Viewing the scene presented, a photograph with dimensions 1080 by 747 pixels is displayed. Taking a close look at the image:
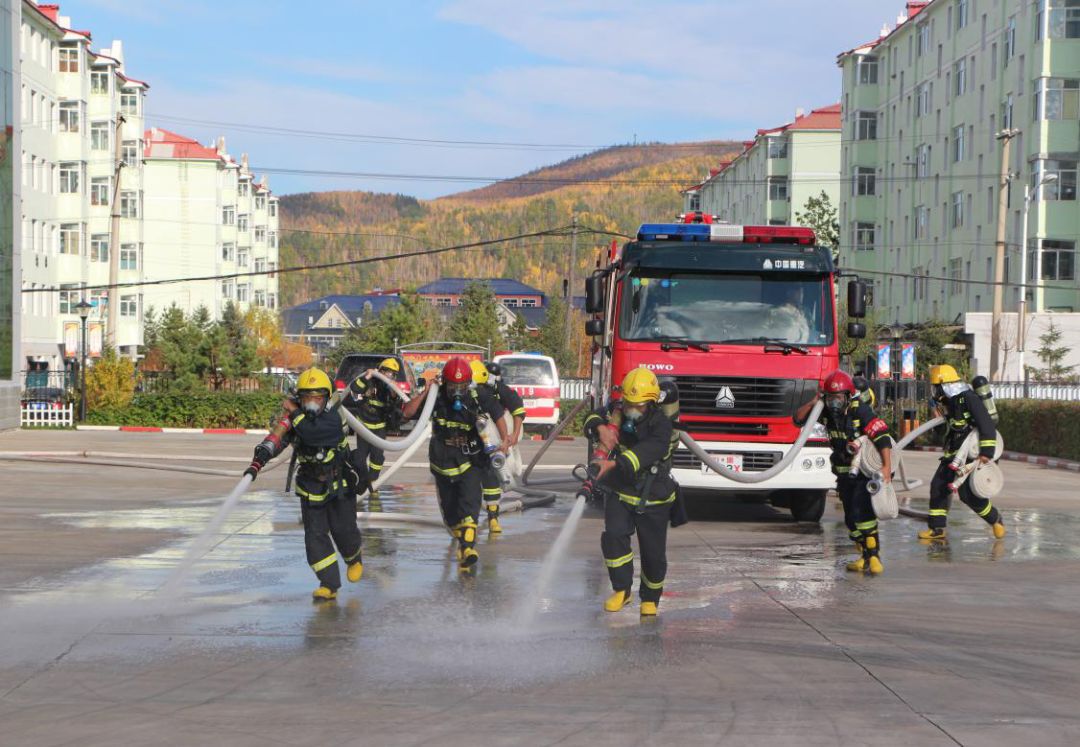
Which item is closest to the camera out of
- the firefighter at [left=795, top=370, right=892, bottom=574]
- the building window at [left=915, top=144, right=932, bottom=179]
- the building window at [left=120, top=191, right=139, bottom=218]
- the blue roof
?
the firefighter at [left=795, top=370, right=892, bottom=574]

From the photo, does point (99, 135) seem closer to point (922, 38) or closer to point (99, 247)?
point (99, 247)

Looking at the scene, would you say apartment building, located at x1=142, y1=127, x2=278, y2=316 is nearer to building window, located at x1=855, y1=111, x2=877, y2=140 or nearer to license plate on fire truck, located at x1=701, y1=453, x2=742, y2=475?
building window, located at x1=855, y1=111, x2=877, y2=140

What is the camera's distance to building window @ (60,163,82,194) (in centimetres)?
6412

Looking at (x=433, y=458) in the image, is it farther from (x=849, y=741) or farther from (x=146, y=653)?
(x=849, y=741)

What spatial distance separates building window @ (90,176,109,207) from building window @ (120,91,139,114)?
684cm

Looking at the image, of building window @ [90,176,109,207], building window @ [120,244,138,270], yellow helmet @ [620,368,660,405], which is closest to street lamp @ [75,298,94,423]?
yellow helmet @ [620,368,660,405]

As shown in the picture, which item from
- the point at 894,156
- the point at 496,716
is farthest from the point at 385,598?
the point at 894,156

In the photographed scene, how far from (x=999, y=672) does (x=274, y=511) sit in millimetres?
10411

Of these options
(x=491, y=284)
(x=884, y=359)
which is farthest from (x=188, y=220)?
(x=491, y=284)

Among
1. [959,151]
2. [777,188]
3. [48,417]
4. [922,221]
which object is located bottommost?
[48,417]

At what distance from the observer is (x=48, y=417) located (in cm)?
3753

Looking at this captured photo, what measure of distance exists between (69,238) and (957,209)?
39.4 m

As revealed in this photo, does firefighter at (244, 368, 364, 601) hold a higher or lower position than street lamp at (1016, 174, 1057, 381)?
lower

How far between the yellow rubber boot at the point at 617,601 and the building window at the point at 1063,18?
1784 inches
